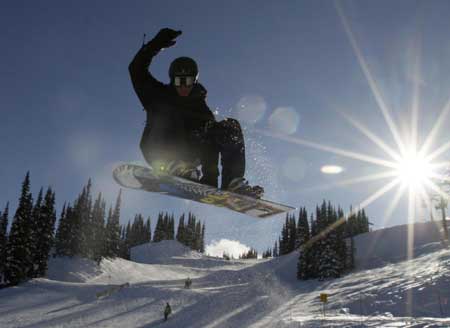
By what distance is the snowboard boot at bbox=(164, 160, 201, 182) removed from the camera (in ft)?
19.2

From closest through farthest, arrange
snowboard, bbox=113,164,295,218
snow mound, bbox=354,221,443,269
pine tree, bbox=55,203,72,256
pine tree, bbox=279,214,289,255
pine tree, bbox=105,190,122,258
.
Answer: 1. snowboard, bbox=113,164,295,218
2. snow mound, bbox=354,221,443,269
3. pine tree, bbox=55,203,72,256
4. pine tree, bbox=105,190,122,258
5. pine tree, bbox=279,214,289,255

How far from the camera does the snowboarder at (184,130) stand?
18.0 feet

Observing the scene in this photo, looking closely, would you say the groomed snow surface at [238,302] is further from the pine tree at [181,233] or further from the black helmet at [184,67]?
the pine tree at [181,233]

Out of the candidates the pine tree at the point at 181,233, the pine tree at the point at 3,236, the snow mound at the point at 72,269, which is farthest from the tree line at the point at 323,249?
the pine tree at the point at 181,233

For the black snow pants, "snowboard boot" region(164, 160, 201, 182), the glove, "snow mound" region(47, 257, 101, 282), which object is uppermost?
the glove

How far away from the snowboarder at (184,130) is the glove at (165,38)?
0.11 meters

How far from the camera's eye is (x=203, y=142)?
585 centimetres

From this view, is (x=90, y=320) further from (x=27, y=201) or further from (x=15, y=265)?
(x=27, y=201)

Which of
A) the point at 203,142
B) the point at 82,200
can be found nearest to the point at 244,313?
the point at 203,142

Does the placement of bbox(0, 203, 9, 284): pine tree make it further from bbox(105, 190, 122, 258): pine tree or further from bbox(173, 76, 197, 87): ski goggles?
bbox(173, 76, 197, 87): ski goggles

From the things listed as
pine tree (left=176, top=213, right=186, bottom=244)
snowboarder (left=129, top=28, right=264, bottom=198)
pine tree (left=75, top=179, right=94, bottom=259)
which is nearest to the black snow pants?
snowboarder (left=129, top=28, right=264, bottom=198)

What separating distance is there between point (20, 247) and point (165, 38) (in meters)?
43.4

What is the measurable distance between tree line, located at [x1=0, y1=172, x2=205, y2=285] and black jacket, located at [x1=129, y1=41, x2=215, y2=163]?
1235 inches

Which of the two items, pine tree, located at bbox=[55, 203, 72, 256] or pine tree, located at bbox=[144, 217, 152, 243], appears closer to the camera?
pine tree, located at bbox=[55, 203, 72, 256]
